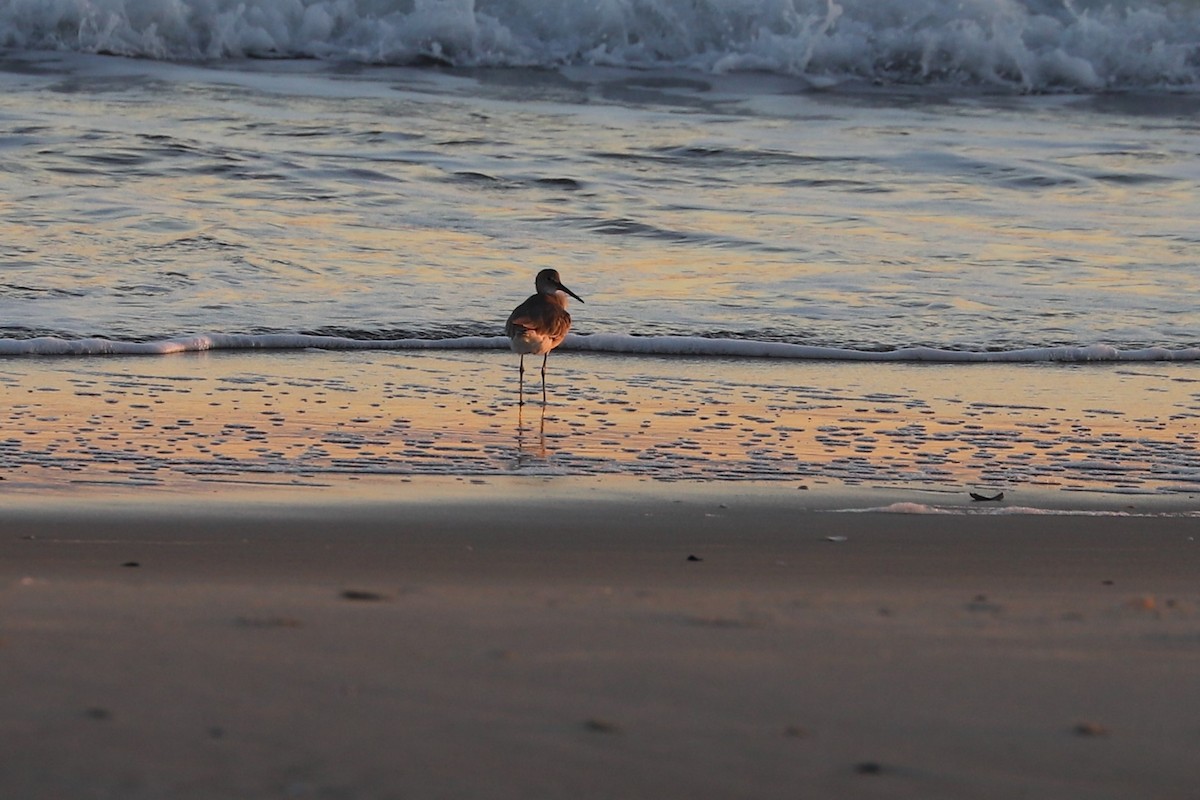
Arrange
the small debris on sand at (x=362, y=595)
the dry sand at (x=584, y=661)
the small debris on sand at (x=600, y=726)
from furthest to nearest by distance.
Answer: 1. the small debris on sand at (x=362, y=595)
2. the small debris on sand at (x=600, y=726)
3. the dry sand at (x=584, y=661)

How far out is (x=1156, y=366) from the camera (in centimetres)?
827

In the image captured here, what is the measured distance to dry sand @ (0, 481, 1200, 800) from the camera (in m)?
2.53

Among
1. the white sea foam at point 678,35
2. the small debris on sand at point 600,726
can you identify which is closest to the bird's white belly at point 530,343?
the small debris on sand at point 600,726

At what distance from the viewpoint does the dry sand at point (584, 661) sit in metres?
2.53

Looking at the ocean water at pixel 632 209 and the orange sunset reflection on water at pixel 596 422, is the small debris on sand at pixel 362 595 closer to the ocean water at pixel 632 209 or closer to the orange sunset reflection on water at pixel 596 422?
the orange sunset reflection on water at pixel 596 422

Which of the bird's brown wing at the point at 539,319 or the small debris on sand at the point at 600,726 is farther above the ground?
the small debris on sand at the point at 600,726

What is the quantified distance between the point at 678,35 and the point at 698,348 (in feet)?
42.6

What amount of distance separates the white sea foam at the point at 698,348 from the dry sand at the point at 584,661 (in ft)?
12.1

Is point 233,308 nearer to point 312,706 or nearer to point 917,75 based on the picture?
point 312,706

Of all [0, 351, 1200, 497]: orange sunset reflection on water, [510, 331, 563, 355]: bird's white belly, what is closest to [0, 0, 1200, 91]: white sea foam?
[0, 351, 1200, 497]: orange sunset reflection on water

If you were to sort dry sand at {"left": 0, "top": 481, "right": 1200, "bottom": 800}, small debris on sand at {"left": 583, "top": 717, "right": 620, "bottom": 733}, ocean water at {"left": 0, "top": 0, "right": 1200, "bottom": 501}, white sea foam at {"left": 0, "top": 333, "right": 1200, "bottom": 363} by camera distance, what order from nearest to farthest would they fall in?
dry sand at {"left": 0, "top": 481, "right": 1200, "bottom": 800} → small debris on sand at {"left": 583, "top": 717, "right": 620, "bottom": 733} → ocean water at {"left": 0, "top": 0, "right": 1200, "bottom": 501} → white sea foam at {"left": 0, "top": 333, "right": 1200, "bottom": 363}

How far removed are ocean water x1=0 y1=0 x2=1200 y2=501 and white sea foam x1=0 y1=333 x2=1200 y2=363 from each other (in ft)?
0.06

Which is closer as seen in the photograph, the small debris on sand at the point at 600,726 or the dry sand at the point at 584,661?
the dry sand at the point at 584,661

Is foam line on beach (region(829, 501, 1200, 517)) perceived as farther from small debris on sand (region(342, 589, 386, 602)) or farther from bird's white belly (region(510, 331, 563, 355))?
bird's white belly (region(510, 331, 563, 355))
